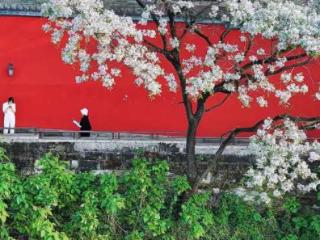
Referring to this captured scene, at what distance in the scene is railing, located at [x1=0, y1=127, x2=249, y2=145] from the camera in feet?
42.5

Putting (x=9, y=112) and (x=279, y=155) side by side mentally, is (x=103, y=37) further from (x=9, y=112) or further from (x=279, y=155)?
(x=9, y=112)

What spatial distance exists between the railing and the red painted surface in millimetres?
469

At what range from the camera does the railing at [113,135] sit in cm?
1295

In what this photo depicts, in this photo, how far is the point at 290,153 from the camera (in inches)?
429

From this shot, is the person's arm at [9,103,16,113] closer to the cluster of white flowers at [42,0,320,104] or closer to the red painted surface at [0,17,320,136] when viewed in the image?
the red painted surface at [0,17,320,136]

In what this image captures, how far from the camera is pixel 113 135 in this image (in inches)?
Result: 516

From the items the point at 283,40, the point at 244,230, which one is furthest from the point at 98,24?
the point at 244,230

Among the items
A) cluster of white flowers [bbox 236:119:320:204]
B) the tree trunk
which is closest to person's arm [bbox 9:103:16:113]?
the tree trunk

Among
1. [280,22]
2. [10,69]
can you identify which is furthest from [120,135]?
[280,22]

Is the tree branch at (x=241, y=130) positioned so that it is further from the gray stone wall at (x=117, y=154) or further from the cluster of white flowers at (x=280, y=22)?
the cluster of white flowers at (x=280, y=22)

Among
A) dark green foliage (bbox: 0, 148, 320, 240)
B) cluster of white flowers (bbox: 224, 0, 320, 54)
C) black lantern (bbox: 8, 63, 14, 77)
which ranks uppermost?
cluster of white flowers (bbox: 224, 0, 320, 54)

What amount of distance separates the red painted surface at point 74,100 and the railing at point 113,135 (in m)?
0.47

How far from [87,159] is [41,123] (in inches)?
76.4

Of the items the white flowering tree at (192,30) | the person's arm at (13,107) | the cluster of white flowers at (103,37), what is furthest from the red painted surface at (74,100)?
the cluster of white flowers at (103,37)
